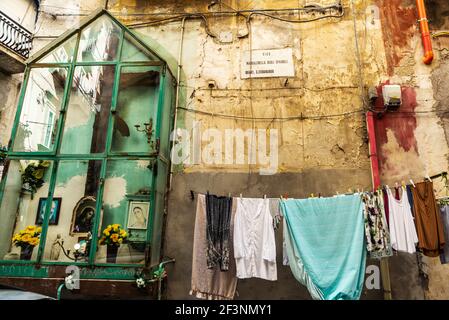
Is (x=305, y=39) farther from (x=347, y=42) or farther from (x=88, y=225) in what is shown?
(x=88, y=225)

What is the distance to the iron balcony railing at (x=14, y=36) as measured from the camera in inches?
388

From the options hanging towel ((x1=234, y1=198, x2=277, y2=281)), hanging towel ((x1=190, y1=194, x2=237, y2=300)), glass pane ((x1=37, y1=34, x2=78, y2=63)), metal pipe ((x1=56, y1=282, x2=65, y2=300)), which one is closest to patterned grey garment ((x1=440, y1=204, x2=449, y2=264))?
hanging towel ((x1=234, y1=198, x2=277, y2=281))

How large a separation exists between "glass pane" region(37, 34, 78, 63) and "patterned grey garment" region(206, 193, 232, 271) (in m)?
4.37

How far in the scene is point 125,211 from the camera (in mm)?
6066

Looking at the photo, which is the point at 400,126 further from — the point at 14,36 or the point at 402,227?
the point at 14,36

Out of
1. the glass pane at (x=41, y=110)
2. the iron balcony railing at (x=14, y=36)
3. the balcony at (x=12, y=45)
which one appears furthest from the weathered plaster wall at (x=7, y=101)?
the glass pane at (x=41, y=110)

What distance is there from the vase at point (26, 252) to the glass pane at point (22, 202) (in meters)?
0.11

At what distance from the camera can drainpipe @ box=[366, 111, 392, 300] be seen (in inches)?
223

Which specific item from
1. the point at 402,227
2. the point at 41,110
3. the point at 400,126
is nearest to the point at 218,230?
the point at 402,227

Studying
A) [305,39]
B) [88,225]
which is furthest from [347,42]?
[88,225]

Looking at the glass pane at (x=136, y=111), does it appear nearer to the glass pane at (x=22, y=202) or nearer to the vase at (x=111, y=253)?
the glass pane at (x=22, y=202)

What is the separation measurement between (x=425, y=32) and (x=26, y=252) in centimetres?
934

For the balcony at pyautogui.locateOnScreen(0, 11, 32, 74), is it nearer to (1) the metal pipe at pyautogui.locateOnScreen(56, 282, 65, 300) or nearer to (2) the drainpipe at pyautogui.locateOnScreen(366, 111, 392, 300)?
(1) the metal pipe at pyautogui.locateOnScreen(56, 282, 65, 300)
